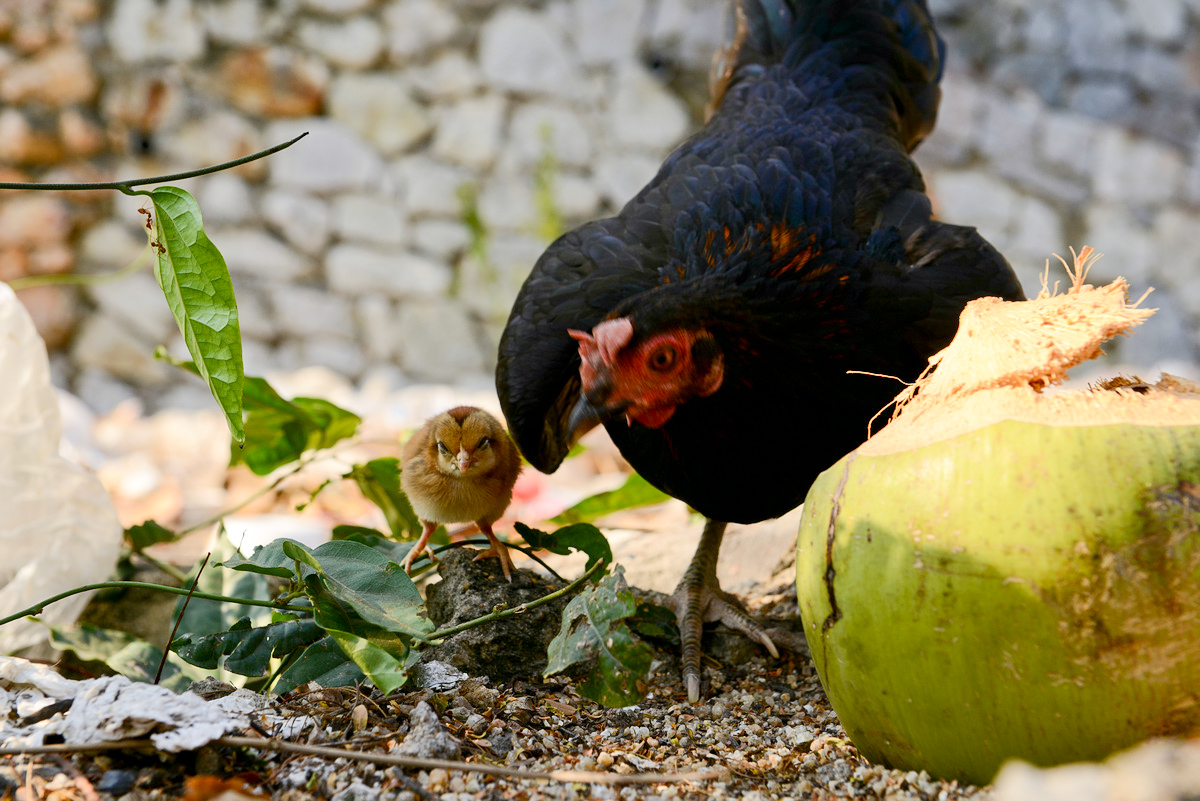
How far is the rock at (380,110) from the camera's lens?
257 inches

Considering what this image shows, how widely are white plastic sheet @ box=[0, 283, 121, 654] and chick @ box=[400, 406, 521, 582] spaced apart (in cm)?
80

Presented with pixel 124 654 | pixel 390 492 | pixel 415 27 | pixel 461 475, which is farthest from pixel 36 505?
pixel 415 27

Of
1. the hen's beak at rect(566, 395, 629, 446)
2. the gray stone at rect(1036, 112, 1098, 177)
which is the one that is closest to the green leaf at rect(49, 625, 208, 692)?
the hen's beak at rect(566, 395, 629, 446)

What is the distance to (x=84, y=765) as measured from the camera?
1.27 metres

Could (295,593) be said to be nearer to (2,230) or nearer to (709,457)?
(709,457)

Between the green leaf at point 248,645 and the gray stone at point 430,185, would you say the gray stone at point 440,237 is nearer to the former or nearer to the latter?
the gray stone at point 430,185

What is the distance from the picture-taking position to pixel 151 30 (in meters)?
6.05

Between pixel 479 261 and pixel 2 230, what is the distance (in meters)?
3.14

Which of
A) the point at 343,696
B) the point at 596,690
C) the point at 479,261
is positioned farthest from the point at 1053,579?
the point at 479,261

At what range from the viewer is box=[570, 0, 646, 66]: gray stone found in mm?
6617

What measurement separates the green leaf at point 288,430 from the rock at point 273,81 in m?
A: 4.33

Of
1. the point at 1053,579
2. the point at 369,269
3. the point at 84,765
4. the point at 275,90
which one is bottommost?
the point at 84,765

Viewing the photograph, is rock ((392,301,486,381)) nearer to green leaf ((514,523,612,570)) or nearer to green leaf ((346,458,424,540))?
green leaf ((346,458,424,540))

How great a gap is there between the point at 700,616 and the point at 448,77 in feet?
17.6
